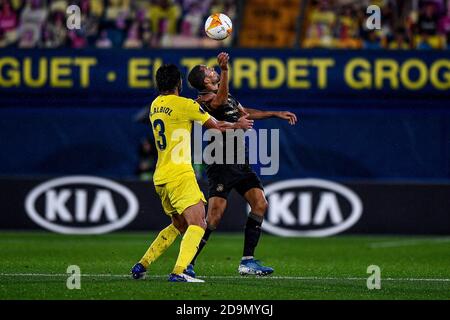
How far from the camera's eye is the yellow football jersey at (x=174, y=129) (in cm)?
952

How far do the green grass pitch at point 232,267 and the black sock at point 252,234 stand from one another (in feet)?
1.01

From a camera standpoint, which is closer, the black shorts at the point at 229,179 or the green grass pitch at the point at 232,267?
the green grass pitch at the point at 232,267

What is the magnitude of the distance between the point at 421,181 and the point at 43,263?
24.7ft

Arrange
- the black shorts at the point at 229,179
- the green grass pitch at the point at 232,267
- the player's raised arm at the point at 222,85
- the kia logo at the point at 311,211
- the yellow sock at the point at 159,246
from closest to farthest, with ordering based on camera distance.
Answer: the green grass pitch at the point at 232,267, the player's raised arm at the point at 222,85, the yellow sock at the point at 159,246, the black shorts at the point at 229,179, the kia logo at the point at 311,211

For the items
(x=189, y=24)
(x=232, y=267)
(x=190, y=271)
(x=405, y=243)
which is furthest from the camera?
(x=189, y=24)

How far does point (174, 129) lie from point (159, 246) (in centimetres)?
111

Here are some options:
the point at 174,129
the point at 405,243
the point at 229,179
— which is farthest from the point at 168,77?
the point at 405,243

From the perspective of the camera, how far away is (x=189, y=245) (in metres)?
9.46

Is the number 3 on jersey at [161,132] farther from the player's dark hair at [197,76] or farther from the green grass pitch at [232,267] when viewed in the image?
the green grass pitch at [232,267]

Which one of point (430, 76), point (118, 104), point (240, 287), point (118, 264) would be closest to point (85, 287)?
point (240, 287)

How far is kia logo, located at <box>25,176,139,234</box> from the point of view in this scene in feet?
56.2

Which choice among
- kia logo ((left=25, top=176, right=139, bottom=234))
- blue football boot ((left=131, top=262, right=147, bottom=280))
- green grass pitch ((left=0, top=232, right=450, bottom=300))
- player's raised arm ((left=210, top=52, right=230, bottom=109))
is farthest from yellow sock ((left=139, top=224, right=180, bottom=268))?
kia logo ((left=25, top=176, right=139, bottom=234))

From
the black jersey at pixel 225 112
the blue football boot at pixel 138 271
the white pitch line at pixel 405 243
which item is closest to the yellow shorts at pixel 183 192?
the blue football boot at pixel 138 271

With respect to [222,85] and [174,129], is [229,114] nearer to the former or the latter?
[222,85]
